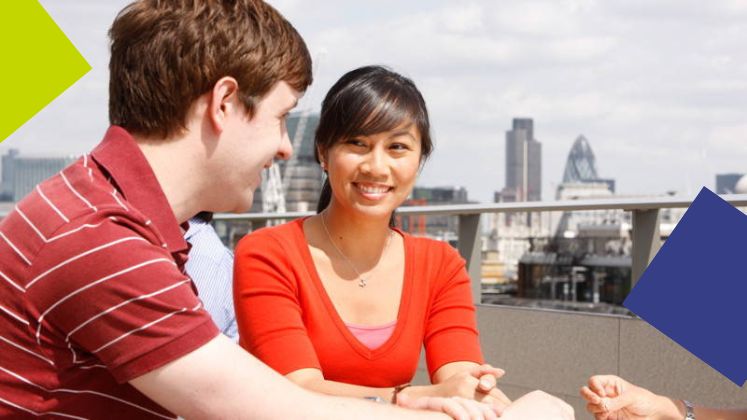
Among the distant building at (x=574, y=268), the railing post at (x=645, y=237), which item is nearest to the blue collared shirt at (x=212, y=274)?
the railing post at (x=645, y=237)

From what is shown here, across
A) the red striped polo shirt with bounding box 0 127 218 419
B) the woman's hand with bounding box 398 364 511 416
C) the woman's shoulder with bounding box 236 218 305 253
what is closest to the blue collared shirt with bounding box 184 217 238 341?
the woman's shoulder with bounding box 236 218 305 253

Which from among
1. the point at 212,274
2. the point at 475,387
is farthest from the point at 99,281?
the point at 212,274

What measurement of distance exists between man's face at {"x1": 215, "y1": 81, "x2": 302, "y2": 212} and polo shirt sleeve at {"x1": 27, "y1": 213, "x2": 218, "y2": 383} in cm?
22

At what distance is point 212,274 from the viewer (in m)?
2.61

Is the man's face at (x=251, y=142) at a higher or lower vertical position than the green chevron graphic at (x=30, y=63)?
lower

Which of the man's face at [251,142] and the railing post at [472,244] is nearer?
the man's face at [251,142]

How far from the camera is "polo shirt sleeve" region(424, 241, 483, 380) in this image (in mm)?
2168

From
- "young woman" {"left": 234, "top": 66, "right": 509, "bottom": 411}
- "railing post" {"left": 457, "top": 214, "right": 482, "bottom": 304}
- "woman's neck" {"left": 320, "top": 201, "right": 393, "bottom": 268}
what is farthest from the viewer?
"railing post" {"left": 457, "top": 214, "right": 482, "bottom": 304}

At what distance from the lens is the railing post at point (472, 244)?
187 inches

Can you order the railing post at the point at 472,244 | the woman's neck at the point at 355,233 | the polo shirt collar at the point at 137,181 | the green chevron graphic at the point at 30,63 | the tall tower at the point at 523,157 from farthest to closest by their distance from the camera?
1. the tall tower at the point at 523,157
2. the railing post at the point at 472,244
3. the woman's neck at the point at 355,233
4. the green chevron graphic at the point at 30,63
5. the polo shirt collar at the point at 137,181

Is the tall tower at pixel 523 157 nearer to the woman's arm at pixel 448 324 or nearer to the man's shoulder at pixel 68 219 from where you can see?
the woman's arm at pixel 448 324

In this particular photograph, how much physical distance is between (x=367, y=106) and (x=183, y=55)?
0.86 m

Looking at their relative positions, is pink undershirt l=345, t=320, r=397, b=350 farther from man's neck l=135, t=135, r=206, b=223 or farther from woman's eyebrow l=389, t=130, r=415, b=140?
man's neck l=135, t=135, r=206, b=223

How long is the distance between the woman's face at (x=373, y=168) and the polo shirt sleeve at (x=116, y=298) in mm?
1014
